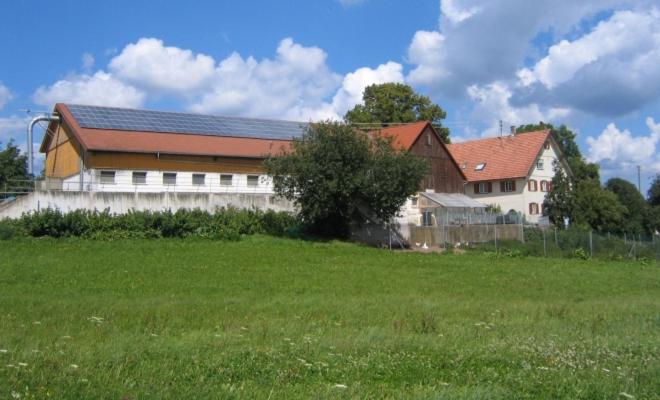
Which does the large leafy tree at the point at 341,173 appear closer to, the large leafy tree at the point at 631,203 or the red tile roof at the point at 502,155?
the red tile roof at the point at 502,155

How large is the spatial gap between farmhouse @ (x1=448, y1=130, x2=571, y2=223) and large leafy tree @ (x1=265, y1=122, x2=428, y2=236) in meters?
28.0

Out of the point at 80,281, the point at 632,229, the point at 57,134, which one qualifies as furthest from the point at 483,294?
the point at 632,229

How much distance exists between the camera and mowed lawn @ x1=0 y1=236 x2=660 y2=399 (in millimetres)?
7371

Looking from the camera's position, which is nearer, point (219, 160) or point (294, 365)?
point (294, 365)

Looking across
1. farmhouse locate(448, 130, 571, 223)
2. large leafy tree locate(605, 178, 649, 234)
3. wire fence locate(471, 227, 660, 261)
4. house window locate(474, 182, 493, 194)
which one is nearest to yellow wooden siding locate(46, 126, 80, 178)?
wire fence locate(471, 227, 660, 261)

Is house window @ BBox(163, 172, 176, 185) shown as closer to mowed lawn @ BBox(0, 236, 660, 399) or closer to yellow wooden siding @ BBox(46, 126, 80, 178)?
yellow wooden siding @ BBox(46, 126, 80, 178)

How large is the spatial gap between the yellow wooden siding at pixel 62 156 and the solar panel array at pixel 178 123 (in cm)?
227

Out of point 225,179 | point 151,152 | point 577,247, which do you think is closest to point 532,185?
point 577,247

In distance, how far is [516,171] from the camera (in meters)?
65.6

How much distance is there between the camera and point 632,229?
211ft

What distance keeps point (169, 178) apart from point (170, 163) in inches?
42.3

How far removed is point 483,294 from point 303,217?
2145 centimetres

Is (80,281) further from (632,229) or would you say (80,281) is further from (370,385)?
(632,229)

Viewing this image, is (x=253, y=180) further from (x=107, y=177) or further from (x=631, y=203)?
(x=631, y=203)
